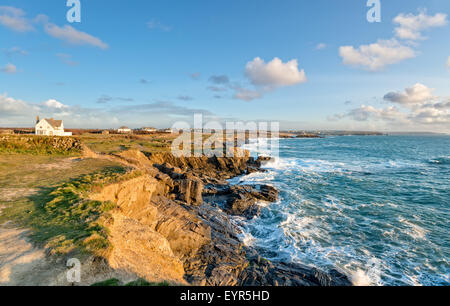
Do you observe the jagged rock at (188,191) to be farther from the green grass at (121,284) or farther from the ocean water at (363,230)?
the green grass at (121,284)

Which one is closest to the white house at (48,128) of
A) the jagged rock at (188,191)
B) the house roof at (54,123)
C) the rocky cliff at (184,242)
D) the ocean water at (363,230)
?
the house roof at (54,123)

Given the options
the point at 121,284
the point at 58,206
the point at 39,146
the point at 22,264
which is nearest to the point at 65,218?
the point at 58,206

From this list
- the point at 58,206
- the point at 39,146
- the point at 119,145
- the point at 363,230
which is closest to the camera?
the point at 58,206

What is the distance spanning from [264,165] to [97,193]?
36727 mm

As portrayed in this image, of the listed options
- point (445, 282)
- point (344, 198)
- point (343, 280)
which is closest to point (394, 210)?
point (344, 198)

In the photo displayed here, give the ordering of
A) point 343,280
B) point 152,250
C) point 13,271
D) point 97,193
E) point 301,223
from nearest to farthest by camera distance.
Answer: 1. point 13,271
2. point 152,250
3. point 343,280
4. point 97,193
5. point 301,223

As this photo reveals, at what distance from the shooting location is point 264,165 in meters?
44.6

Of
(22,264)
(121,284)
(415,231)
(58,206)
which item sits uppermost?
(58,206)

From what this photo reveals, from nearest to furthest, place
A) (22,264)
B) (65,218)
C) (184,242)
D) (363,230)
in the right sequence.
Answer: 1. (22,264)
2. (65,218)
3. (184,242)
4. (363,230)

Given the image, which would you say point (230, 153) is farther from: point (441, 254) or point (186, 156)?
point (441, 254)

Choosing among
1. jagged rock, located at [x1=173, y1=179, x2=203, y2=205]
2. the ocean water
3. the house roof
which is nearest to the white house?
the house roof

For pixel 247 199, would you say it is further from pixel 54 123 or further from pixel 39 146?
pixel 54 123

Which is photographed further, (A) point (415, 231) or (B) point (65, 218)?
(A) point (415, 231)

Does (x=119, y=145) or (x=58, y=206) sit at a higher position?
(x=119, y=145)
